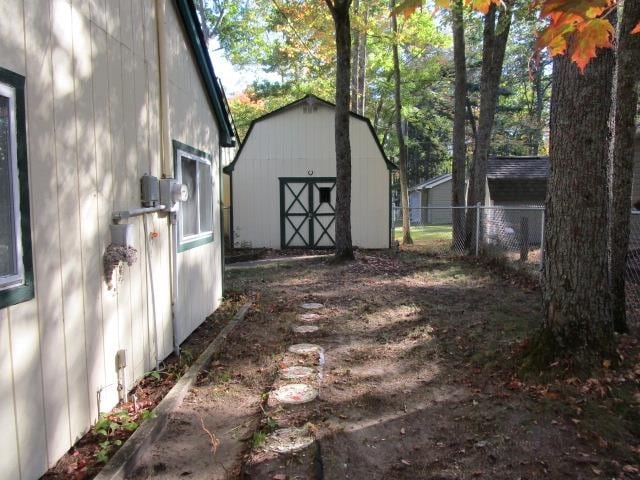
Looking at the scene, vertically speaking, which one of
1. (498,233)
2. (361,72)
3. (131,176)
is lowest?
(498,233)

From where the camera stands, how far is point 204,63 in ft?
20.7

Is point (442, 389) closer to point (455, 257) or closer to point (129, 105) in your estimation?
point (129, 105)

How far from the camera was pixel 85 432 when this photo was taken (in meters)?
3.37

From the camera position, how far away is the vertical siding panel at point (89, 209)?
337 centimetres

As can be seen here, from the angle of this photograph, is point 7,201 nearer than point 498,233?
Yes

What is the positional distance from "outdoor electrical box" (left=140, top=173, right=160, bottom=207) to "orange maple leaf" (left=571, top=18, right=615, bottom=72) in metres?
3.48

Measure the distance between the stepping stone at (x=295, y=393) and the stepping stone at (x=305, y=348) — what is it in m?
0.99

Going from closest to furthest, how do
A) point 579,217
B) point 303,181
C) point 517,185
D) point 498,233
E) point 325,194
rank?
1. point 579,217
2. point 498,233
3. point 303,181
4. point 325,194
5. point 517,185

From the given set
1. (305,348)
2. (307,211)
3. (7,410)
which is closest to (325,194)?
(307,211)

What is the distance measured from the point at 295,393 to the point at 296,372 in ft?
1.73

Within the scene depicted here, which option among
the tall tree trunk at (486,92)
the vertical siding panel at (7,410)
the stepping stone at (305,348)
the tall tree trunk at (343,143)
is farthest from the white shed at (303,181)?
the vertical siding panel at (7,410)

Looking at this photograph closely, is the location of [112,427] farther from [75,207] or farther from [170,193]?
[170,193]

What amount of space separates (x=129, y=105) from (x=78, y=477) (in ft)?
9.49

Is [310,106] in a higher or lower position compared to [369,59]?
lower
